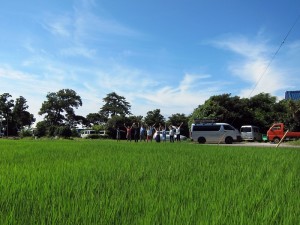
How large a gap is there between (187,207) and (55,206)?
4.08 feet

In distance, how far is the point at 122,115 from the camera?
232 feet

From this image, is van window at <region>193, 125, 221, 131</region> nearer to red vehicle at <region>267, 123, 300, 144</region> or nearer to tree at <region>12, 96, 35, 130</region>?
red vehicle at <region>267, 123, 300, 144</region>

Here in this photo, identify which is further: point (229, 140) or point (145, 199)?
point (229, 140)

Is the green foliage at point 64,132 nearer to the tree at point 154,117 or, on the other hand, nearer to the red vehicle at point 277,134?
the tree at point 154,117

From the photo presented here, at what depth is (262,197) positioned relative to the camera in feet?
13.3

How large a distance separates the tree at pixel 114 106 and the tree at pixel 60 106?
733 cm

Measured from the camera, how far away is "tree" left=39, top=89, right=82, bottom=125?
3536 inches

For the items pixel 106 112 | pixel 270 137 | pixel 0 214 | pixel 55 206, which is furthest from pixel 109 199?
pixel 106 112

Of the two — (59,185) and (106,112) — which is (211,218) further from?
(106,112)

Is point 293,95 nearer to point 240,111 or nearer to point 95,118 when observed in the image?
point 240,111

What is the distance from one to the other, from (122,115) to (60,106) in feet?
86.4

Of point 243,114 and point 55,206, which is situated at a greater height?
point 243,114

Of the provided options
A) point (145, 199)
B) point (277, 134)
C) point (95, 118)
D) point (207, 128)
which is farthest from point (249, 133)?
point (95, 118)

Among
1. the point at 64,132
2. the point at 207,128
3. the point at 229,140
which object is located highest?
the point at 64,132
